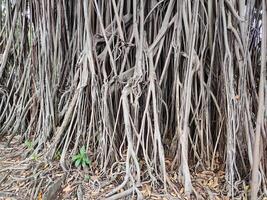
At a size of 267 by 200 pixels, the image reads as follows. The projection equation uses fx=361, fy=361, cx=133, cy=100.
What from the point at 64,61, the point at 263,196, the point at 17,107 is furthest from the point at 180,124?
the point at 17,107

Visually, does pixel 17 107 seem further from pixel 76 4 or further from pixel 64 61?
pixel 76 4

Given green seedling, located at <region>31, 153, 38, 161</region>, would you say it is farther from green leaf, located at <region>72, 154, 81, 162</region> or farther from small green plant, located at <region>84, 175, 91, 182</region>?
small green plant, located at <region>84, 175, 91, 182</region>

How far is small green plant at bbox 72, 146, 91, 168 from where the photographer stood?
9.07 feet

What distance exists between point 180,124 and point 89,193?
83 cm

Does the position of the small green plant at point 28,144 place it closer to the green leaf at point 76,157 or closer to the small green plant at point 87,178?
the green leaf at point 76,157

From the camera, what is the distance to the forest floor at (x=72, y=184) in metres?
2.54

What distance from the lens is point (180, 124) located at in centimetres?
269

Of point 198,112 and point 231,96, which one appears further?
point 198,112

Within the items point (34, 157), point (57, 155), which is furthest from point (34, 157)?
point (57, 155)

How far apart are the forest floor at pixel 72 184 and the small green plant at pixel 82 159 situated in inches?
2.2

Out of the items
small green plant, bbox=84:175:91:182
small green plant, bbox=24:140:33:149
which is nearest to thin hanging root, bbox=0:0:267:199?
A: small green plant, bbox=24:140:33:149

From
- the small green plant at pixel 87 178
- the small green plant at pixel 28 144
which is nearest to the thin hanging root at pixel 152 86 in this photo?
the small green plant at pixel 28 144

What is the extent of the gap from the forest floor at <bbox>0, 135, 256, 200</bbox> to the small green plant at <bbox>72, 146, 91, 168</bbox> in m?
0.06

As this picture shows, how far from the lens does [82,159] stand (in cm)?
278
